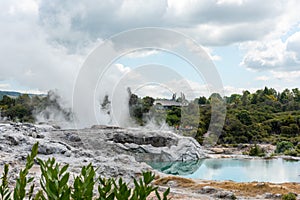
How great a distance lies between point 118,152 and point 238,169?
6.12 meters

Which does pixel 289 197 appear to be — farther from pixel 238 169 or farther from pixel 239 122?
pixel 239 122

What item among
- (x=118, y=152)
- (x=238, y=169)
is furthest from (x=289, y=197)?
(x=118, y=152)

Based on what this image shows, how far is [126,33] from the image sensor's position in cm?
2014

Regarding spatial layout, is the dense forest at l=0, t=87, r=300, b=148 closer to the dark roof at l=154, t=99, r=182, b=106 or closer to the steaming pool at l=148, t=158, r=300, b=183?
the dark roof at l=154, t=99, r=182, b=106

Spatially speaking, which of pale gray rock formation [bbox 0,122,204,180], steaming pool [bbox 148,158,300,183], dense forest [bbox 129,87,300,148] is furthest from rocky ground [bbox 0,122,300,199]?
dense forest [bbox 129,87,300,148]

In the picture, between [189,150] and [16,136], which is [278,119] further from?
[16,136]

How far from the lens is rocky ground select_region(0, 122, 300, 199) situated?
11.2 metres

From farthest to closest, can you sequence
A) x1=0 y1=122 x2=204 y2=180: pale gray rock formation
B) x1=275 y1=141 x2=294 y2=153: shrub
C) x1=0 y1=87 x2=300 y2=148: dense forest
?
Answer: x1=0 y1=87 x2=300 y2=148: dense forest → x1=275 y1=141 x2=294 y2=153: shrub → x1=0 y1=122 x2=204 y2=180: pale gray rock formation

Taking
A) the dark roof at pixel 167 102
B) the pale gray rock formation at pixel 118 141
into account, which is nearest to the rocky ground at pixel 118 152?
the pale gray rock formation at pixel 118 141

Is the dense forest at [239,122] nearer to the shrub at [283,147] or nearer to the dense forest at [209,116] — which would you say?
the dense forest at [209,116]

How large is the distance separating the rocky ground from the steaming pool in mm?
1271

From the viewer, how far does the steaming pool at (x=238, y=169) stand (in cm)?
1603

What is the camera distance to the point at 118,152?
819 inches

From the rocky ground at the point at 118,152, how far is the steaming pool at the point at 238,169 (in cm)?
127
